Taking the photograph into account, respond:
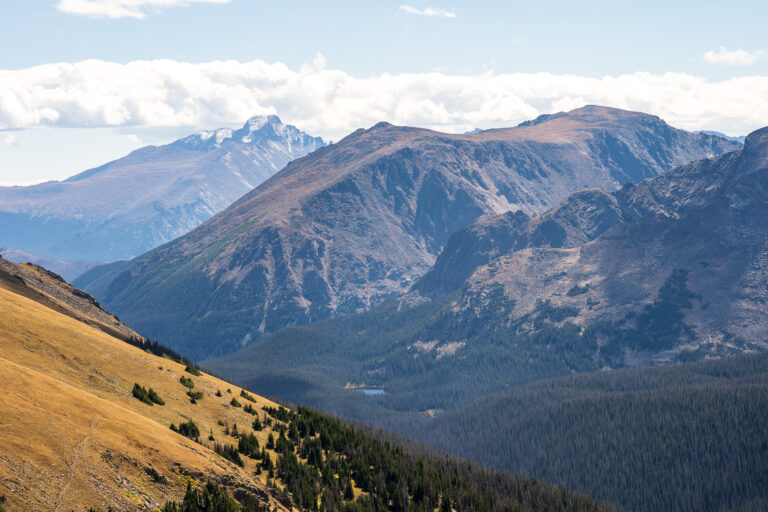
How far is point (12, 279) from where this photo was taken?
149000 mm

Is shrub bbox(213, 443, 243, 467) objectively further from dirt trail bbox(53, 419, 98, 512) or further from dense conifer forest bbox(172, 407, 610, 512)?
dirt trail bbox(53, 419, 98, 512)

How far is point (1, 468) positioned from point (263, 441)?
177 feet

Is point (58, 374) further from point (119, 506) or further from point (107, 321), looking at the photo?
point (107, 321)

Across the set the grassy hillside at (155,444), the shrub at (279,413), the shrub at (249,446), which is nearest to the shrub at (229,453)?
the grassy hillside at (155,444)

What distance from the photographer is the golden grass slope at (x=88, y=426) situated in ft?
239

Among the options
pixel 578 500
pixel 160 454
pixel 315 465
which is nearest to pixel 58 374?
pixel 160 454

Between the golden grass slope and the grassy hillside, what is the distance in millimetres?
163

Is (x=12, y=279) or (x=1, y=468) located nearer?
(x=1, y=468)

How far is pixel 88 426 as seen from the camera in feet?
275

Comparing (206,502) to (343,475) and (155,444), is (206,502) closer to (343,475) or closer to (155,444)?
(155,444)

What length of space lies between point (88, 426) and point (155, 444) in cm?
819

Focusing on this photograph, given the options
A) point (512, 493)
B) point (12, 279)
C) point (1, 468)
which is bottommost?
point (512, 493)

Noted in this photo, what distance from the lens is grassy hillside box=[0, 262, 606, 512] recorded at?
7550 cm

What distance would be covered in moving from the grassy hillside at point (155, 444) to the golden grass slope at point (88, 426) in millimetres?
163
